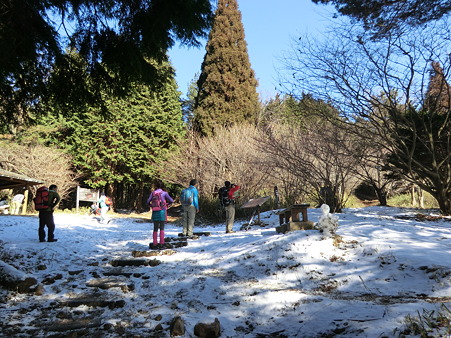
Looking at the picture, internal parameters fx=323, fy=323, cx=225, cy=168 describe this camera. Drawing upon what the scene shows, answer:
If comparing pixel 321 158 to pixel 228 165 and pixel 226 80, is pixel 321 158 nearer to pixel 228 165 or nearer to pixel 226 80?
pixel 228 165

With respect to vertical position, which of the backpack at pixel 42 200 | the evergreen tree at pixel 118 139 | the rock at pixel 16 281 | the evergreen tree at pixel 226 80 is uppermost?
the evergreen tree at pixel 226 80

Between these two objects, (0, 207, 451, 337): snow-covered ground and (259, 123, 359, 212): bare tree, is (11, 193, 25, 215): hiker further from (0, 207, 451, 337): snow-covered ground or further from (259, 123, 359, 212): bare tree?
(259, 123, 359, 212): bare tree

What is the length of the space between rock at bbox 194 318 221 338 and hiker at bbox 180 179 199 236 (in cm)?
575

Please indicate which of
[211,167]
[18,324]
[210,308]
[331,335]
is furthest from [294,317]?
[211,167]

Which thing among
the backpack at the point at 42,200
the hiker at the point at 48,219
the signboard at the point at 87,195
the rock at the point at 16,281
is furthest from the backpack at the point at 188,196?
the signboard at the point at 87,195

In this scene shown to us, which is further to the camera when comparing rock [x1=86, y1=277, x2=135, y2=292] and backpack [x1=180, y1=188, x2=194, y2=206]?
backpack [x1=180, y1=188, x2=194, y2=206]

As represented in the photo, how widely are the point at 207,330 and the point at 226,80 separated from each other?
2021 centimetres

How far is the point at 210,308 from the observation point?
397 centimetres

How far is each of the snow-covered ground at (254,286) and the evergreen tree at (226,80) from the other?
15.1 metres

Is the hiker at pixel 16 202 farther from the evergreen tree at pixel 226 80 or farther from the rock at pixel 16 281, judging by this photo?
the rock at pixel 16 281

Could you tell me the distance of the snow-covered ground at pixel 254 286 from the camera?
130 inches

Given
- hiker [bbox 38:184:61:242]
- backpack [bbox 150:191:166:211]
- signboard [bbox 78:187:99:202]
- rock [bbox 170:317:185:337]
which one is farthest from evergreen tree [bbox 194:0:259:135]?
rock [bbox 170:317:185:337]

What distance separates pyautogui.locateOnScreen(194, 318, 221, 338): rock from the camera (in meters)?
3.22

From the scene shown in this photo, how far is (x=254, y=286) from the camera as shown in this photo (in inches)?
186
